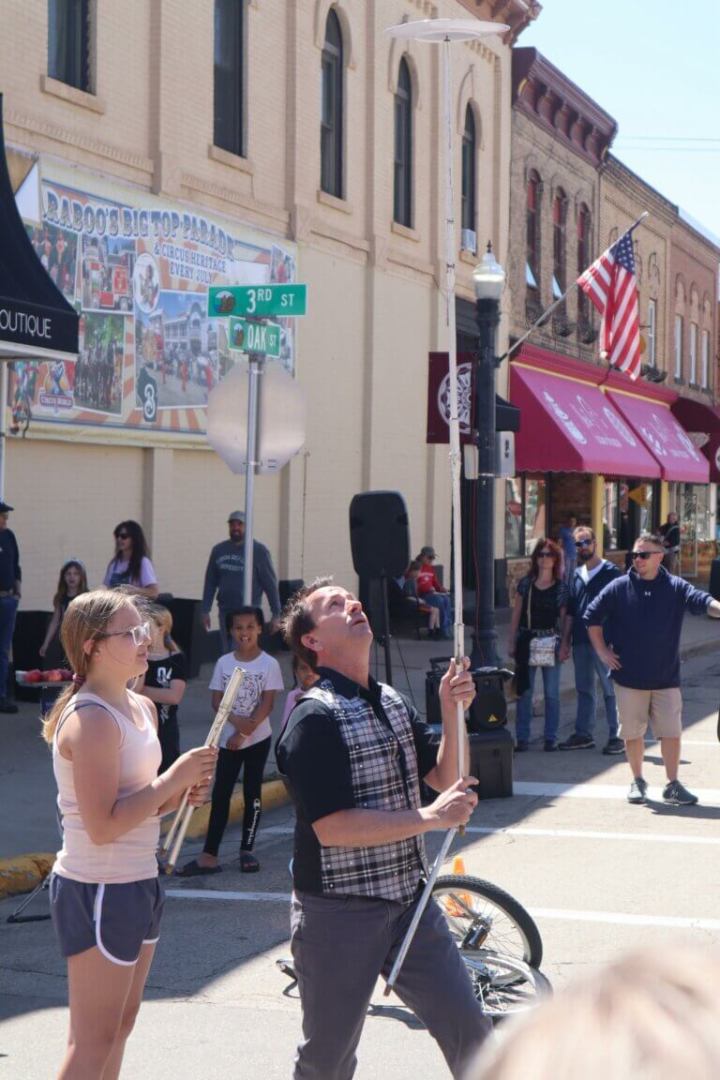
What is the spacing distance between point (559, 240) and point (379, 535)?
1961cm

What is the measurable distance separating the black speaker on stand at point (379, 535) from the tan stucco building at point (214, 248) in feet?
13.7

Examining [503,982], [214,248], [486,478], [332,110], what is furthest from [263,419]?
[332,110]

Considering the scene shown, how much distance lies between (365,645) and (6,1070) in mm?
2433

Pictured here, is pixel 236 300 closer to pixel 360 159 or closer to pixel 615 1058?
pixel 615 1058

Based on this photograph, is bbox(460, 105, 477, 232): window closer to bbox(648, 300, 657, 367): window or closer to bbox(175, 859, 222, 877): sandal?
bbox(648, 300, 657, 367): window

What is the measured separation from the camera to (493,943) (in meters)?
6.51

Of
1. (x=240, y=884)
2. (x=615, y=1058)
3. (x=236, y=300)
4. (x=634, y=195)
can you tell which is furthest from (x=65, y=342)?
(x=634, y=195)

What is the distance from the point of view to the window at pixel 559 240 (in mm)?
30375

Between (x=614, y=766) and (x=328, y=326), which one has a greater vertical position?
(x=328, y=326)

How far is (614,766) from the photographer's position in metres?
12.8

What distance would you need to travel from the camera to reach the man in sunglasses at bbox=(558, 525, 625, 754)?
13609 millimetres

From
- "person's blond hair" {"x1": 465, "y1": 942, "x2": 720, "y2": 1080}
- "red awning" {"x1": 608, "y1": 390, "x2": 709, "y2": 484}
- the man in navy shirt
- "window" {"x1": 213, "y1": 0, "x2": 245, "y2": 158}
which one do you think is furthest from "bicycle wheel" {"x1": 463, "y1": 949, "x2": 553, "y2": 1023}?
"red awning" {"x1": 608, "y1": 390, "x2": 709, "y2": 484}

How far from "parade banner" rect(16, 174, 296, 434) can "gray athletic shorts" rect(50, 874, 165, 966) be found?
1080 cm

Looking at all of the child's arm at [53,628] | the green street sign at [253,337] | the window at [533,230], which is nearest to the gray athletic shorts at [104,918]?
the green street sign at [253,337]
